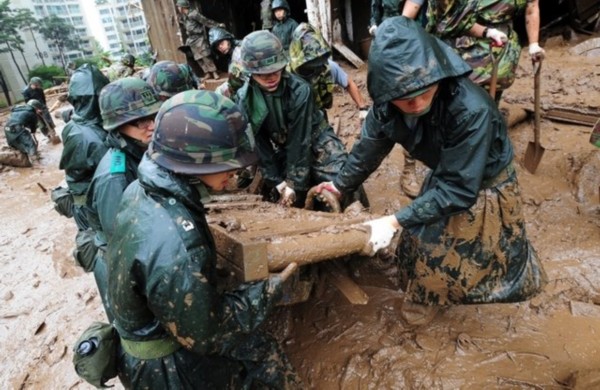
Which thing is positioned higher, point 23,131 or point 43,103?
point 43,103

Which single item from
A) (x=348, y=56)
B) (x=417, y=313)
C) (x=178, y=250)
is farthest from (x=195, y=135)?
(x=348, y=56)

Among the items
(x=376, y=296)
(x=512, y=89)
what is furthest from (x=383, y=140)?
(x=512, y=89)

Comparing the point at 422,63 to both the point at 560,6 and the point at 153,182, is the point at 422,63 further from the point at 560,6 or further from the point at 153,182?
the point at 560,6

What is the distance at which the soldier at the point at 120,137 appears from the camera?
2.35 meters

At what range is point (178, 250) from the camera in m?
1.46

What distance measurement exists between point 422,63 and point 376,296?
75.7 inches

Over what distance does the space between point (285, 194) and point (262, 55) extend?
4.01 ft

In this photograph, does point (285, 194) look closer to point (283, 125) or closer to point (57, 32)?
point (283, 125)

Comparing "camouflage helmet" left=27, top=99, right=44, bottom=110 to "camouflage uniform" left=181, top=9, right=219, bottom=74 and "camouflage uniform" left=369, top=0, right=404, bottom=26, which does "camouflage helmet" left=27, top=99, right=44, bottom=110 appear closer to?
"camouflage uniform" left=181, top=9, right=219, bottom=74

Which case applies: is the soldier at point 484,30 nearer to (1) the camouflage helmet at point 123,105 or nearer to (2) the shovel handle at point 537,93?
(2) the shovel handle at point 537,93

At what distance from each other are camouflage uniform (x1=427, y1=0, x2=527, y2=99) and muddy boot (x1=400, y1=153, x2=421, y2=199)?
122cm

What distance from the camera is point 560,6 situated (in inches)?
309

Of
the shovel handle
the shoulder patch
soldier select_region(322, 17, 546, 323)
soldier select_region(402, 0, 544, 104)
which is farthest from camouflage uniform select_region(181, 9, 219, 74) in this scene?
soldier select_region(322, 17, 546, 323)

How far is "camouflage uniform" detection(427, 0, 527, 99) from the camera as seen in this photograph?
341 centimetres
